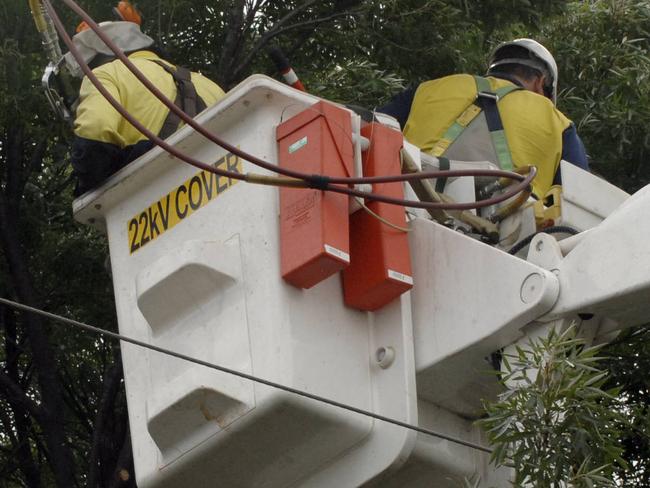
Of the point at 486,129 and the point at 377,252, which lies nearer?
the point at 377,252

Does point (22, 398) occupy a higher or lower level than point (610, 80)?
lower

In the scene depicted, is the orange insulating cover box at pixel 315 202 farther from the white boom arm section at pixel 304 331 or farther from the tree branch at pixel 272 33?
the tree branch at pixel 272 33

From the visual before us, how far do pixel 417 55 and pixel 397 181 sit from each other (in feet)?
9.49

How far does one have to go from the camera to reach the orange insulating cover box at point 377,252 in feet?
20.5

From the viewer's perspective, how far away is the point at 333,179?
19.7ft

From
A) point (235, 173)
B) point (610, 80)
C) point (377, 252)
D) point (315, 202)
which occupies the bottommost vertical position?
point (610, 80)

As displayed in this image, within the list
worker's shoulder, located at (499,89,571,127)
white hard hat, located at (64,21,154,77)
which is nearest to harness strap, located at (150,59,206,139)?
white hard hat, located at (64,21,154,77)

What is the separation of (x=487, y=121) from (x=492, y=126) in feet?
0.11

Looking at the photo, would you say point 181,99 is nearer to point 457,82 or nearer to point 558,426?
point 457,82

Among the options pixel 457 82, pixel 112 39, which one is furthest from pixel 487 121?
pixel 112 39

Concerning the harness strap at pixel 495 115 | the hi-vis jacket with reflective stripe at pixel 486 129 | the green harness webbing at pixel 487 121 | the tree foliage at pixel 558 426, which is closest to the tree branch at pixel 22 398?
the hi-vis jacket with reflective stripe at pixel 486 129

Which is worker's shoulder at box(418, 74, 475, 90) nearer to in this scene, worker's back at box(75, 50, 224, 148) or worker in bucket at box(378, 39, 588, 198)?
worker in bucket at box(378, 39, 588, 198)

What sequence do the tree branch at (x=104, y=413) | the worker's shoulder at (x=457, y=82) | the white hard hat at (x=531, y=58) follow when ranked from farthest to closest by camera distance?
1. the tree branch at (x=104, y=413)
2. the white hard hat at (x=531, y=58)
3. the worker's shoulder at (x=457, y=82)

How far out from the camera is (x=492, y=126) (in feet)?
25.0
